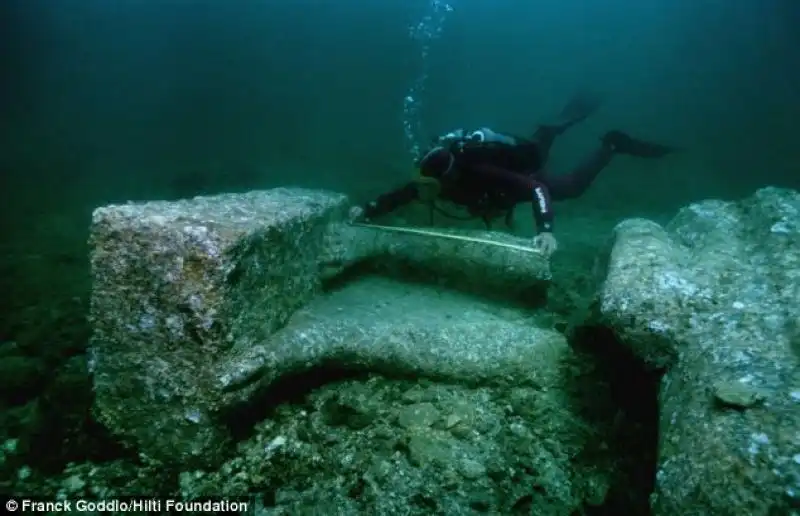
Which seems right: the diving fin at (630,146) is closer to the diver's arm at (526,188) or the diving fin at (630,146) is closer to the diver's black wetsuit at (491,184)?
the diver's black wetsuit at (491,184)

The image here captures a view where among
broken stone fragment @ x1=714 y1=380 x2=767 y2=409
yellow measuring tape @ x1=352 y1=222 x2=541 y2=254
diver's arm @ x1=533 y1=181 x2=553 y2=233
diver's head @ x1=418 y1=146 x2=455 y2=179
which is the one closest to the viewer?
broken stone fragment @ x1=714 y1=380 x2=767 y2=409

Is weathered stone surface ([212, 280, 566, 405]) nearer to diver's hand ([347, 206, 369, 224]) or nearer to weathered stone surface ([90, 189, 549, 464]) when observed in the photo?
weathered stone surface ([90, 189, 549, 464])

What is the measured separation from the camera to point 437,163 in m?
5.14

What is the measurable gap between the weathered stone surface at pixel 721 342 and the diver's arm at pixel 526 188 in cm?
77

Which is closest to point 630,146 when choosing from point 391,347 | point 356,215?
point 356,215

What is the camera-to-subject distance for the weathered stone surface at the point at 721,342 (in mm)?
2078

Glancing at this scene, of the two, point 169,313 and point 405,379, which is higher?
point 169,313

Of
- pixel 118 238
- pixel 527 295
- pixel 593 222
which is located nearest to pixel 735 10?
pixel 593 222

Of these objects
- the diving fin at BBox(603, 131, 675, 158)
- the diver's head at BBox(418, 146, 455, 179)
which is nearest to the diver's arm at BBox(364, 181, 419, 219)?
the diver's head at BBox(418, 146, 455, 179)

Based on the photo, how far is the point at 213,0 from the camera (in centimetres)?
7181

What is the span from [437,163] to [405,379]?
7.99ft

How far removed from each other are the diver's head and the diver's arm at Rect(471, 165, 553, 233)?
360 mm

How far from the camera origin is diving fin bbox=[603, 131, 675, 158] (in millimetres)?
7841

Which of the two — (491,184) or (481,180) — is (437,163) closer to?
(481,180)
